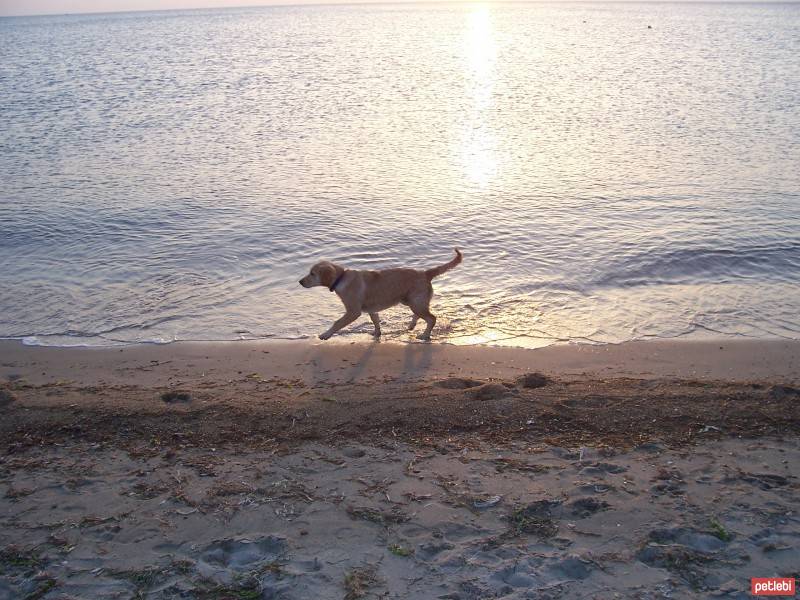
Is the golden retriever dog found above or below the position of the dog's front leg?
above

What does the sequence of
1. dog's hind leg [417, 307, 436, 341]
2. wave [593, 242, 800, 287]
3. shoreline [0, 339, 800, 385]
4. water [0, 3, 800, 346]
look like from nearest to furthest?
shoreline [0, 339, 800, 385]
dog's hind leg [417, 307, 436, 341]
water [0, 3, 800, 346]
wave [593, 242, 800, 287]

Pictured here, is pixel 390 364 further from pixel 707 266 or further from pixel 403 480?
pixel 707 266

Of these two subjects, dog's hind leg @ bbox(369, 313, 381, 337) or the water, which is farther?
the water

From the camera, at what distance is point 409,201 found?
13.9 meters

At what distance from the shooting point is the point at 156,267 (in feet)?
35.3

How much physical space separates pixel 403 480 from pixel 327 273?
3.45m

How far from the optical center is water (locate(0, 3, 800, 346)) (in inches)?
354

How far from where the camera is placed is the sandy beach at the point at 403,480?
13.2 feet

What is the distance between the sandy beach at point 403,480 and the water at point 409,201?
175cm

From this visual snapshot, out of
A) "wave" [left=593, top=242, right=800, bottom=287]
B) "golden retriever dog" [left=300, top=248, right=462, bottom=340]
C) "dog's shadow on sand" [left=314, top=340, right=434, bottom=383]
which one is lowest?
"dog's shadow on sand" [left=314, top=340, right=434, bottom=383]

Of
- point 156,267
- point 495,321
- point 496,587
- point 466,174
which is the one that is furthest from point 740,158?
point 496,587

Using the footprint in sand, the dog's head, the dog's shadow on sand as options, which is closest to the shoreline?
the dog's shadow on sand

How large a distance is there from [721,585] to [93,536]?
11.7ft

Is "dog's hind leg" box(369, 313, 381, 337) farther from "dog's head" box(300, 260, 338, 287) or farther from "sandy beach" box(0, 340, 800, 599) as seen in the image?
"sandy beach" box(0, 340, 800, 599)
